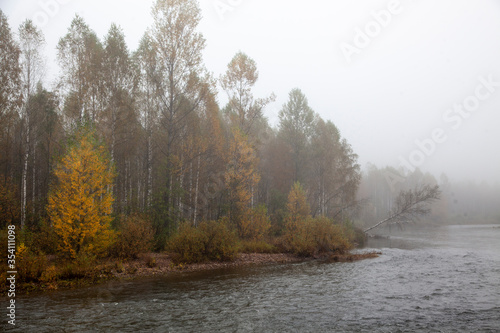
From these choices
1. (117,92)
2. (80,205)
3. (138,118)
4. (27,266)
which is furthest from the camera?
(138,118)

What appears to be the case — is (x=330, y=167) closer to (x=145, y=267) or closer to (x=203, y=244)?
(x=203, y=244)

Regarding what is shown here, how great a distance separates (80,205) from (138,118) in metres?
15.9

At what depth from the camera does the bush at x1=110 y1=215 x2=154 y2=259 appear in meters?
17.5

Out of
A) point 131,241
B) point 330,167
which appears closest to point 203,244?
point 131,241

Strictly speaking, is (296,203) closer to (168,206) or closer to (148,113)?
(168,206)

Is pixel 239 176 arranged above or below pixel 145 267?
above

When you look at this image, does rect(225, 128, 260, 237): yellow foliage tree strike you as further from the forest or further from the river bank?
the river bank

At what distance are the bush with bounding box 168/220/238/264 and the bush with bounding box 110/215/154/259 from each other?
69.5 inches

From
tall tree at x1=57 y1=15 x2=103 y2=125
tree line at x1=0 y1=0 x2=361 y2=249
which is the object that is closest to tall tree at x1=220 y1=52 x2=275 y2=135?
tree line at x1=0 y1=0 x2=361 y2=249

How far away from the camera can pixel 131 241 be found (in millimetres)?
17734

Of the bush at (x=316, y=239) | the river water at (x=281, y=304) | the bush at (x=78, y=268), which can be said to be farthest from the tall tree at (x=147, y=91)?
the bush at (x=316, y=239)

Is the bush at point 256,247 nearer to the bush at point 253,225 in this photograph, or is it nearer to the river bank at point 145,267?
the river bank at point 145,267

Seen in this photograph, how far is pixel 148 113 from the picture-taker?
28.4 meters

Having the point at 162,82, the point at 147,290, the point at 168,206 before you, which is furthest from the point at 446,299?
the point at 162,82
